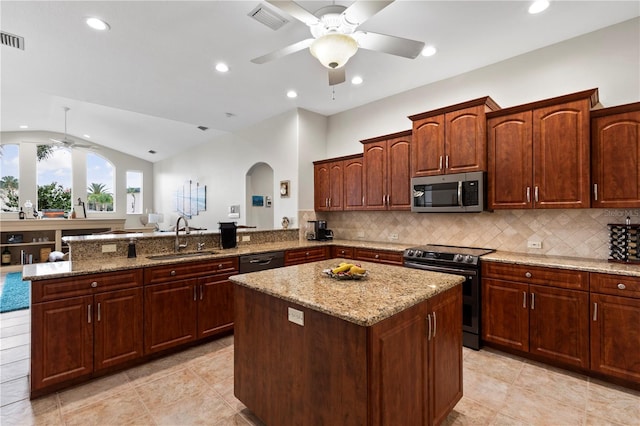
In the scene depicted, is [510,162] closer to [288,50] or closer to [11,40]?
[288,50]

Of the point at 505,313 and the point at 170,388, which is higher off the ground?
the point at 505,313

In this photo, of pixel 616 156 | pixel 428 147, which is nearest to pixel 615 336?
pixel 616 156

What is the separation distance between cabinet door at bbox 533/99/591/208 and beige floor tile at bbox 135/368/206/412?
3.52 m

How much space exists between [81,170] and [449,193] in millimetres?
10466

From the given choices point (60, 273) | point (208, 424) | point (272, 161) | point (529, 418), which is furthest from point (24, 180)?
point (529, 418)

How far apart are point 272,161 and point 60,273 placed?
3.64 m

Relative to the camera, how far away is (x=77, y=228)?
23.9 ft

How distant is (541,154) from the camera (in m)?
2.86

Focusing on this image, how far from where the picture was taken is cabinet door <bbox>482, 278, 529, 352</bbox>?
8.92ft

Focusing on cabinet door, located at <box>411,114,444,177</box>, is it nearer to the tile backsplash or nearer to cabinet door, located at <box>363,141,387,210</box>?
cabinet door, located at <box>363,141,387,210</box>

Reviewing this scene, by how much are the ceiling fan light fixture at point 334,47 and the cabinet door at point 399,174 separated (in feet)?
7.22

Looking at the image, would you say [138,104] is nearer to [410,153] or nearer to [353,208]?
[353,208]

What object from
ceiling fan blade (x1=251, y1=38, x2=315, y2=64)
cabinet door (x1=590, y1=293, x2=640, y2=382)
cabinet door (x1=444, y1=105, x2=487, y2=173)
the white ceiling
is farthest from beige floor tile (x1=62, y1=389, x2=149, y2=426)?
cabinet door (x1=444, y1=105, x2=487, y2=173)

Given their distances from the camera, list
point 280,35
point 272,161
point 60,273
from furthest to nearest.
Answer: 1. point 272,161
2. point 280,35
3. point 60,273
